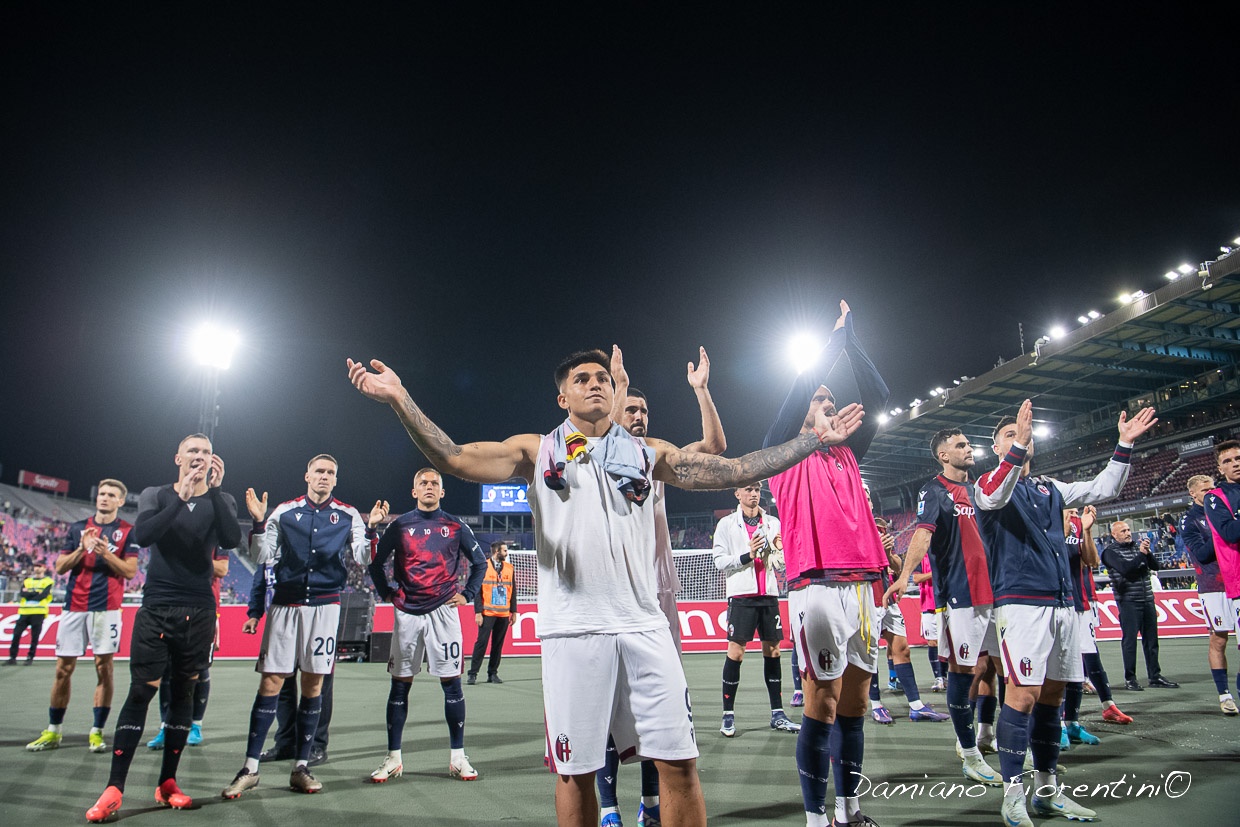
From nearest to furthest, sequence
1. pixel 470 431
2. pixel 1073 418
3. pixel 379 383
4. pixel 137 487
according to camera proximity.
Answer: pixel 379 383
pixel 1073 418
pixel 470 431
pixel 137 487

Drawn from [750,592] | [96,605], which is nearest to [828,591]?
[750,592]

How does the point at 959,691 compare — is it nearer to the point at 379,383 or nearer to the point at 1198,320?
the point at 379,383

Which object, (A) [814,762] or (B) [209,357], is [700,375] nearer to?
(A) [814,762]

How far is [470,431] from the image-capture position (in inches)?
2066

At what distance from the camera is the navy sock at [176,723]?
4.90m

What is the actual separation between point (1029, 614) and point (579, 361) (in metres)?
3.44

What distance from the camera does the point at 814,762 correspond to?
A: 3.98 meters

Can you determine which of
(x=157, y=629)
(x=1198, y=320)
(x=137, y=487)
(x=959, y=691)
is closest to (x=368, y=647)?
(x=157, y=629)

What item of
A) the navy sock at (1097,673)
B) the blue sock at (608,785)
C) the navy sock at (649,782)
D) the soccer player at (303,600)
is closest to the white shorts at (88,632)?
the soccer player at (303,600)

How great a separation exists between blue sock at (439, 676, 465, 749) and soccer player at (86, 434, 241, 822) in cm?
187

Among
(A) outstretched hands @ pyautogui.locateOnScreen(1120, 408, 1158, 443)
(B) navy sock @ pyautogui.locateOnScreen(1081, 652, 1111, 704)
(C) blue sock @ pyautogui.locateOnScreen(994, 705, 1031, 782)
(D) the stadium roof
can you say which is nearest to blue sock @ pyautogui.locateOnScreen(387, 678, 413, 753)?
(C) blue sock @ pyautogui.locateOnScreen(994, 705, 1031, 782)

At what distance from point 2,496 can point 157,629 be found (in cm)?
5265

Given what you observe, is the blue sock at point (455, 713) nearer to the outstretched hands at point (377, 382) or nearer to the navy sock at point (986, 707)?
the outstretched hands at point (377, 382)

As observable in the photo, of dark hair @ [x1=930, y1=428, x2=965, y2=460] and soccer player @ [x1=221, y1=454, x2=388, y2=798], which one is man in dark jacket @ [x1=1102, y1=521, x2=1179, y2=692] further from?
soccer player @ [x1=221, y1=454, x2=388, y2=798]
